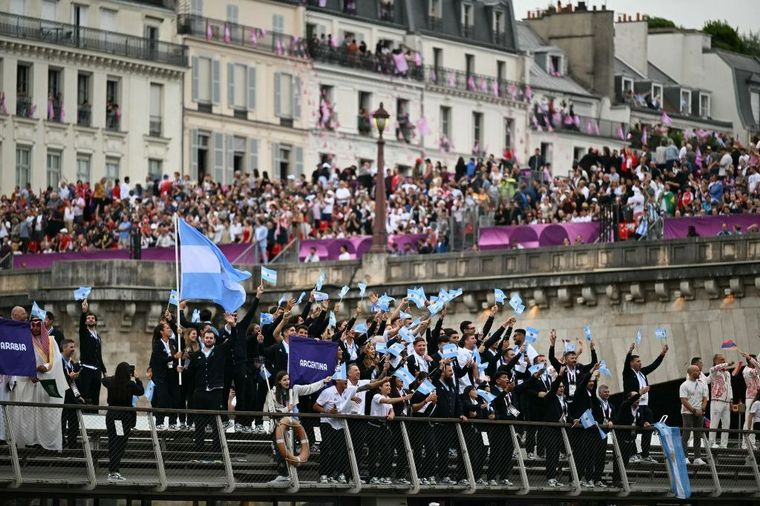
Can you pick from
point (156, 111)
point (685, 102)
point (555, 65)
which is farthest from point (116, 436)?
point (685, 102)

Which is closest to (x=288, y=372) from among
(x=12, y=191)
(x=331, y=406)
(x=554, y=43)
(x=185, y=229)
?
(x=331, y=406)

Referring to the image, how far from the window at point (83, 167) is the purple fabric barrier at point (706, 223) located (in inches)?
1101

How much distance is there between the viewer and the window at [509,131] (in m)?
97.3

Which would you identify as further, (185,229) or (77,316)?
(77,316)

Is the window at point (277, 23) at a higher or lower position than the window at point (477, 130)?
higher

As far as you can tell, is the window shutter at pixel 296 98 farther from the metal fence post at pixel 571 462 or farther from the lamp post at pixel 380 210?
the metal fence post at pixel 571 462

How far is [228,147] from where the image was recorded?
8725 cm

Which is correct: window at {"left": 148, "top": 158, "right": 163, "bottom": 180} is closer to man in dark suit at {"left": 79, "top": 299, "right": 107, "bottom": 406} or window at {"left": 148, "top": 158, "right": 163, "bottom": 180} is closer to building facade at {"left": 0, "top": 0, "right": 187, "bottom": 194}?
building facade at {"left": 0, "top": 0, "right": 187, "bottom": 194}

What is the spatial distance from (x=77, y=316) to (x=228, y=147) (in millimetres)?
22222

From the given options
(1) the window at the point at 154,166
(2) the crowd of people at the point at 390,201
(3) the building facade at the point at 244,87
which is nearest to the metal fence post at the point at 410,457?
(2) the crowd of people at the point at 390,201

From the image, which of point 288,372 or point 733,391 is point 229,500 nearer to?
point 288,372

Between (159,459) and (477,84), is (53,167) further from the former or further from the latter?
(159,459)

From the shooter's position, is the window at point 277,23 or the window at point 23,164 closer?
the window at point 23,164

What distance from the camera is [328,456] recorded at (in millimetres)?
38719
